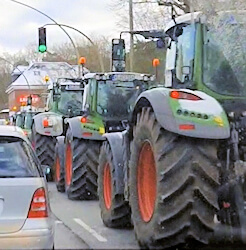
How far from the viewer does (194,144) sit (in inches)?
261

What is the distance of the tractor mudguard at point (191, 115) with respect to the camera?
6.49 m

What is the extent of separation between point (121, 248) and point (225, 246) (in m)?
1.16

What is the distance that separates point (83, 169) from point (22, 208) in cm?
640

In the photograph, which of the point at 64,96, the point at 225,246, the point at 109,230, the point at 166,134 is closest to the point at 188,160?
the point at 166,134

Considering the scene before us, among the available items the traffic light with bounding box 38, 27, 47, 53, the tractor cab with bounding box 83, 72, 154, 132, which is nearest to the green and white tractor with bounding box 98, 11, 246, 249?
the tractor cab with bounding box 83, 72, 154, 132

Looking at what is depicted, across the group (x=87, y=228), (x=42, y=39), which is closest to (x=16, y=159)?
(x=87, y=228)

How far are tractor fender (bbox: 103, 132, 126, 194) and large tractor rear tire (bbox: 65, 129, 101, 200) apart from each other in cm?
314

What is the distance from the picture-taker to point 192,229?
6578 millimetres

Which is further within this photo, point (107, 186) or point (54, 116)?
point (54, 116)

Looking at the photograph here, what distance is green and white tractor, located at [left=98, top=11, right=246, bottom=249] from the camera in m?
6.55

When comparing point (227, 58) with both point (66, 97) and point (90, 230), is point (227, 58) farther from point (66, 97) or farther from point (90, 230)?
point (66, 97)

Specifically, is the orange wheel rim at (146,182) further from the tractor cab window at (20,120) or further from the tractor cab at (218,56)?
the tractor cab window at (20,120)

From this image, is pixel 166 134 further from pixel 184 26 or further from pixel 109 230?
pixel 109 230

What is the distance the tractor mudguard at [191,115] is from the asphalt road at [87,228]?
1.70 metres
